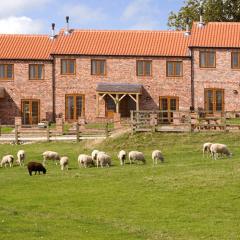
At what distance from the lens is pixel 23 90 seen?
53.1 metres

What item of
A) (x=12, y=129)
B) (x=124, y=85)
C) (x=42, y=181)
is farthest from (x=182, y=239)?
(x=124, y=85)

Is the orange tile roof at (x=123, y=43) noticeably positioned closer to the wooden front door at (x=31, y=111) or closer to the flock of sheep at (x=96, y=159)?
the wooden front door at (x=31, y=111)

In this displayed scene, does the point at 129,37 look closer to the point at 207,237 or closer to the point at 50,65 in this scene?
the point at 50,65

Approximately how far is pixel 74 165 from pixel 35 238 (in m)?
15.0

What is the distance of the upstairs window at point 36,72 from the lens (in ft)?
174

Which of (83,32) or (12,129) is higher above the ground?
(83,32)

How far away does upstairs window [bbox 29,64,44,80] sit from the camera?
53031 millimetres

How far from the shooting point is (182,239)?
15172 millimetres

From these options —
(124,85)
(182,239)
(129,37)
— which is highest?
(129,37)

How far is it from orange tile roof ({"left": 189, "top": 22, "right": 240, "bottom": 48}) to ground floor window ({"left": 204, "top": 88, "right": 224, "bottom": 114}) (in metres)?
3.52

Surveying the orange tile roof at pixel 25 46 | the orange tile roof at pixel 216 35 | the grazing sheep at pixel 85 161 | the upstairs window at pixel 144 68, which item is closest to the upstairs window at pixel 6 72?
the orange tile roof at pixel 25 46

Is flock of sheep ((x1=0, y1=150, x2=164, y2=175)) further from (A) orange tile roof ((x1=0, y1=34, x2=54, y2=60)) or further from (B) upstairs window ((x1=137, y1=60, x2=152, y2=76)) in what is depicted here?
(A) orange tile roof ((x1=0, y1=34, x2=54, y2=60))

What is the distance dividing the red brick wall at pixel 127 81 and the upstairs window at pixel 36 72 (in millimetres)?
1328

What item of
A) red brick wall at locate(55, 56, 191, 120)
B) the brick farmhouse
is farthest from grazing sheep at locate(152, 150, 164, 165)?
red brick wall at locate(55, 56, 191, 120)
